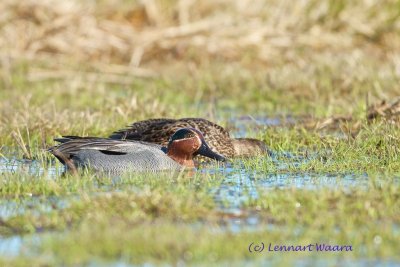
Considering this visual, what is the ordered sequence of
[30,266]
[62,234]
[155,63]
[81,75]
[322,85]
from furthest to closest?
[155,63] → [81,75] → [322,85] → [62,234] → [30,266]

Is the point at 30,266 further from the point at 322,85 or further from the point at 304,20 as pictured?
the point at 304,20

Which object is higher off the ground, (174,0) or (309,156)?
(174,0)

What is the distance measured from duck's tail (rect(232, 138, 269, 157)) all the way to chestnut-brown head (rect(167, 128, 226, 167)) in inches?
20.3

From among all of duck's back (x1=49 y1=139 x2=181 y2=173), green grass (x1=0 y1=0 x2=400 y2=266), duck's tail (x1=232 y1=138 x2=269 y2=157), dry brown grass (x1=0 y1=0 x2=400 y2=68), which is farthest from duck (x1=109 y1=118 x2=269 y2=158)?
dry brown grass (x1=0 y1=0 x2=400 y2=68)

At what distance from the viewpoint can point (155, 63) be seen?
46.0 feet

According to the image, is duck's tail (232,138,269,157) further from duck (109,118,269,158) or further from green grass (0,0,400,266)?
green grass (0,0,400,266)

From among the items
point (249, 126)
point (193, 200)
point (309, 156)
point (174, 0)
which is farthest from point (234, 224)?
point (174, 0)

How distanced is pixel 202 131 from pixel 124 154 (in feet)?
4.39

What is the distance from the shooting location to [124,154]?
7109 mm

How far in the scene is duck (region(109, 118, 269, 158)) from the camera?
820 centimetres

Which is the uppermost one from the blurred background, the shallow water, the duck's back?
the blurred background

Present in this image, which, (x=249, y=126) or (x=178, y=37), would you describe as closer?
(x=249, y=126)

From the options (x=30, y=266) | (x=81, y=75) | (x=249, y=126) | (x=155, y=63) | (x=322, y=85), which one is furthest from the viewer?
(x=155, y=63)

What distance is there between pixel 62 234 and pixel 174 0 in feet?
33.5
